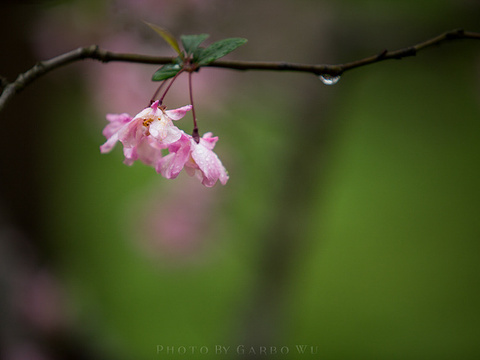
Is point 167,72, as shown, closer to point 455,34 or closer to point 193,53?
point 193,53

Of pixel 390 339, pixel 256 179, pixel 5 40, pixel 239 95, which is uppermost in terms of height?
pixel 5 40

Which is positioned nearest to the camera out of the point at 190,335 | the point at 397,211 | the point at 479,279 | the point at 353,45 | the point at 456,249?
the point at 353,45

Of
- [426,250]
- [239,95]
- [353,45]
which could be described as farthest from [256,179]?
[426,250]

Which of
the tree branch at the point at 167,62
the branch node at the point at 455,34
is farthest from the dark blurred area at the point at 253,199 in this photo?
the branch node at the point at 455,34

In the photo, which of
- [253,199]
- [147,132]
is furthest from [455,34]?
[253,199]

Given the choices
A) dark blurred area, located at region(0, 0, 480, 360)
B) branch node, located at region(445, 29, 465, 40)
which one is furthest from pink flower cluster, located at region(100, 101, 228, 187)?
dark blurred area, located at region(0, 0, 480, 360)

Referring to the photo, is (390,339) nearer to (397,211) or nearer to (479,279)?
(479,279)
